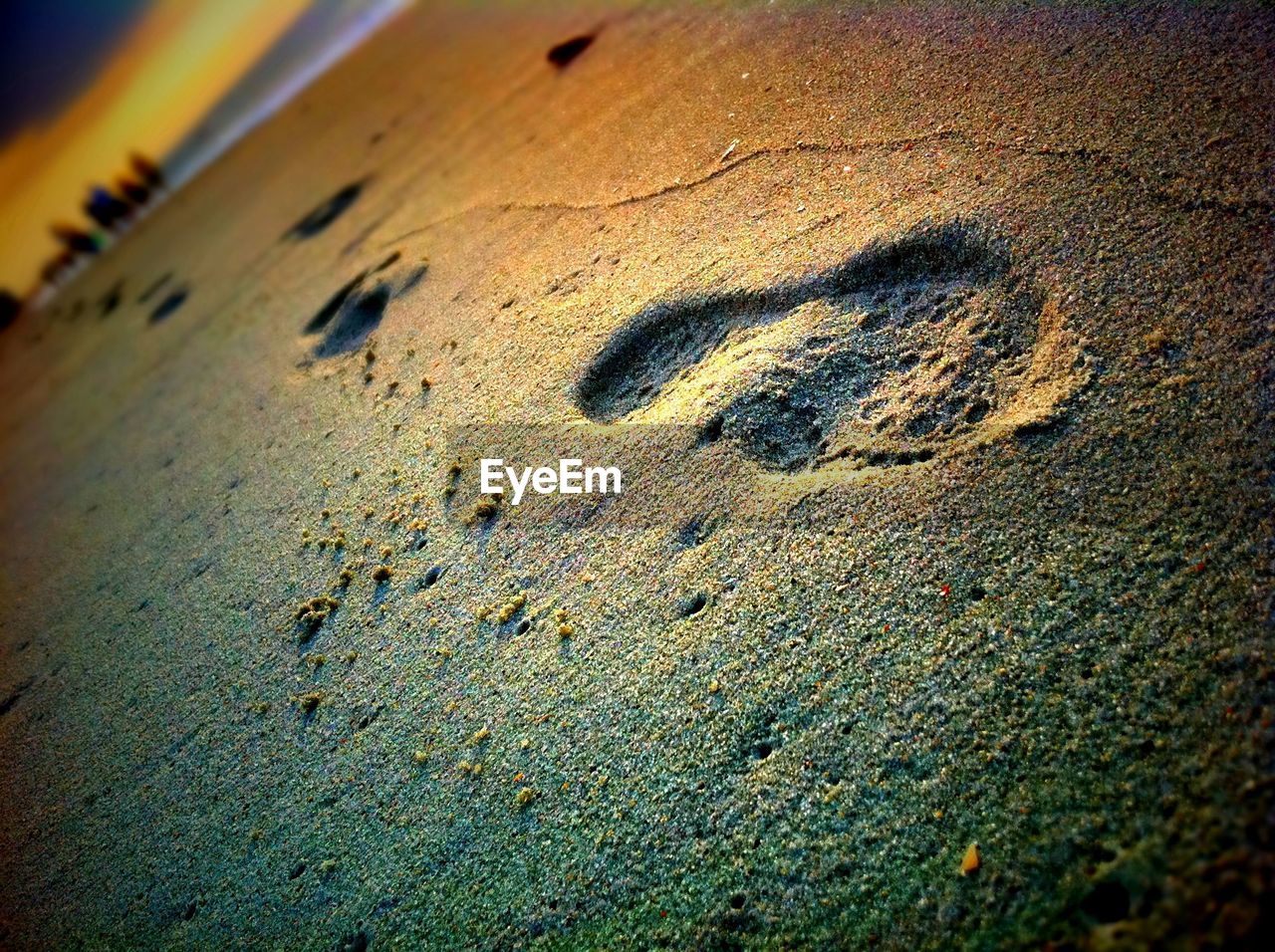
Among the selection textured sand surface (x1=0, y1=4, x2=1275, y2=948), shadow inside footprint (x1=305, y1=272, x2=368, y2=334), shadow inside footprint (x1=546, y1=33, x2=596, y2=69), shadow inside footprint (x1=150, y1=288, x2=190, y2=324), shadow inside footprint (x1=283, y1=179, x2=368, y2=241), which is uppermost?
shadow inside footprint (x1=150, y1=288, x2=190, y2=324)

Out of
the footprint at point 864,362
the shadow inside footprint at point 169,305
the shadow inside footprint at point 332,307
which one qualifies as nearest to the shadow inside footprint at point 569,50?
the shadow inside footprint at point 332,307

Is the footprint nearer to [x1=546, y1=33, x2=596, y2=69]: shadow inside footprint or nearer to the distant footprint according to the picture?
the distant footprint

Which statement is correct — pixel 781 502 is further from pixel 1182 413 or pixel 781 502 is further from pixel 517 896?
pixel 517 896

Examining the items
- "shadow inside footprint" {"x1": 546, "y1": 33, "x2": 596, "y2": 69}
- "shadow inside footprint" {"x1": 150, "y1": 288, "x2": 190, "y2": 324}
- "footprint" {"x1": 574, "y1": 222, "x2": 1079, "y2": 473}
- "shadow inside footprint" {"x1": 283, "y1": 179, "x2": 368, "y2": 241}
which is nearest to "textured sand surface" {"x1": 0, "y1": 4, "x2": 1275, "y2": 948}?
"footprint" {"x1": 574, "y1": 222, "x2": 1079, "y2": 473}

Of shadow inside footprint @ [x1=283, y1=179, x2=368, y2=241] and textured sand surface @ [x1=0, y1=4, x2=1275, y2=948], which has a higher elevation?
shadow inside footprint @ [x1=283, y1=179, x2=368, y2=241]

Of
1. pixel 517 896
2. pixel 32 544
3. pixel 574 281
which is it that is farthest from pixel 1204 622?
pixel 32 544

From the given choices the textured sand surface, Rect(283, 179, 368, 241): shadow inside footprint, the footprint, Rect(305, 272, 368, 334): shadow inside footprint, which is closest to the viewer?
the textured sand surface
